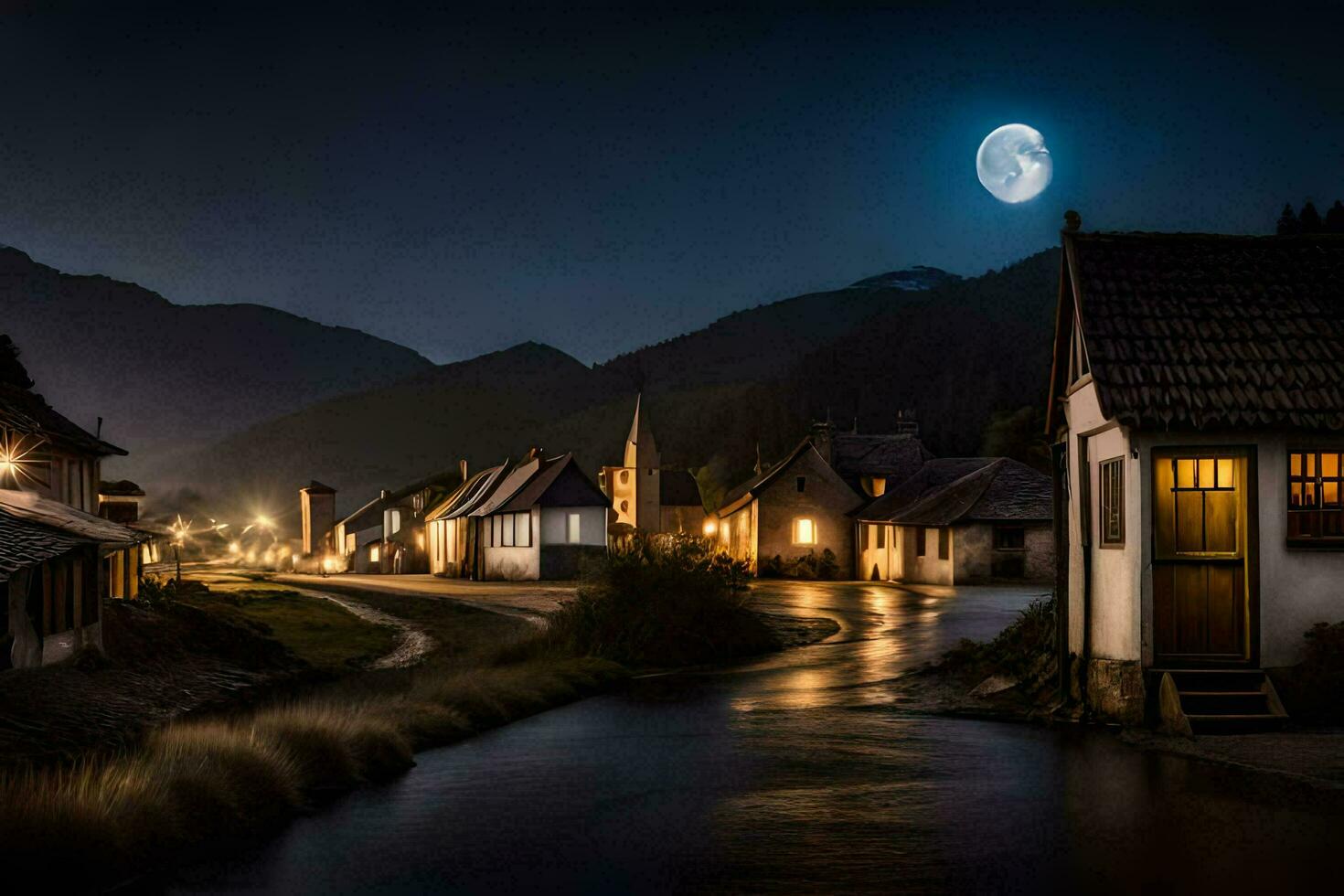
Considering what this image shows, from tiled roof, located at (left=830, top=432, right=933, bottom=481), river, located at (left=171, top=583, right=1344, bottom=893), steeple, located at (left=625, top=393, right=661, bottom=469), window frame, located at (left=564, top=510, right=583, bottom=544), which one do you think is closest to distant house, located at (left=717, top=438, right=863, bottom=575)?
tiled roof, located at (left=830, top=432, right=933, bottom=481)

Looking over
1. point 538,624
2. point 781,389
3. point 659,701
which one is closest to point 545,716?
point 659,701

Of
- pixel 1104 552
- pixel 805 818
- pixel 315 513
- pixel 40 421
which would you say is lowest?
pixel 805 818

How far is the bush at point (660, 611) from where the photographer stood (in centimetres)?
3272

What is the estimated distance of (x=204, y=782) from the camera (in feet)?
47.6

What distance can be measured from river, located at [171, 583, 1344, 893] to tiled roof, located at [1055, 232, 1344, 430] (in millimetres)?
4887

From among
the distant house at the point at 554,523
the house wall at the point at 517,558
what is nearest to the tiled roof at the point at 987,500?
the distant house at the point at 554,523

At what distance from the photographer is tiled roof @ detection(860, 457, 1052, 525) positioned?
5519 cm

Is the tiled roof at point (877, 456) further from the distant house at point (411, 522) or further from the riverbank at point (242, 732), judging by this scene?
the riverbank at point (242, 732)

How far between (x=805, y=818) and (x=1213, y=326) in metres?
9.78

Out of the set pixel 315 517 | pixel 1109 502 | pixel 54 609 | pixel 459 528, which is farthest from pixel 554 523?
pixel 315 517

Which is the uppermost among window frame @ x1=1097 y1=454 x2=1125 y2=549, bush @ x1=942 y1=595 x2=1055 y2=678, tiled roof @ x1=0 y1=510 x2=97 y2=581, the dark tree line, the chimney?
the dark tree line

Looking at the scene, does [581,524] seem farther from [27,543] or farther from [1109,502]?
[1109,502]

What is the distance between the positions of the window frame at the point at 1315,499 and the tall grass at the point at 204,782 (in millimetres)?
12709

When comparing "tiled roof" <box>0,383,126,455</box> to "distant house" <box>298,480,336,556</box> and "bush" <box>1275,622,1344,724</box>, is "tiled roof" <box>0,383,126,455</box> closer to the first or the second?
"bush" <box>1275,622,1344,724</box>
